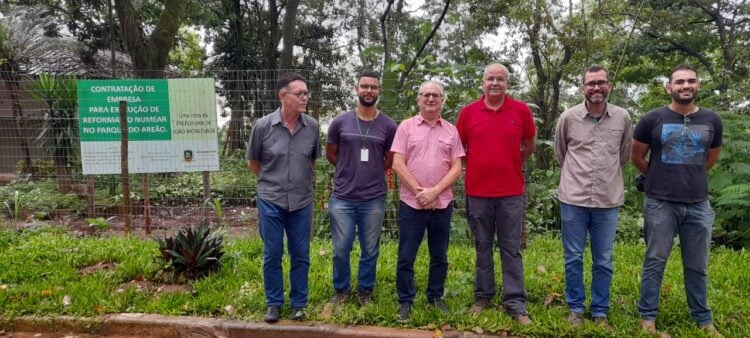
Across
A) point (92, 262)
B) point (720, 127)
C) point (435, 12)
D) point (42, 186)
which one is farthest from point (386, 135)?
point (435, 12)

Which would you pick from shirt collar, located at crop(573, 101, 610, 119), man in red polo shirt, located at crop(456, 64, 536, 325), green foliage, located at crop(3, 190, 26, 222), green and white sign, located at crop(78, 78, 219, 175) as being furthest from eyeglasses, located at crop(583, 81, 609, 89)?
green foliage, located at crop(3, 190, 26, 222)

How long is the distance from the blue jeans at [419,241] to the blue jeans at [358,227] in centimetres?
20

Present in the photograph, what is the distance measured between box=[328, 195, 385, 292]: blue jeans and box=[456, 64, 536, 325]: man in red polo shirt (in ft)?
2.37

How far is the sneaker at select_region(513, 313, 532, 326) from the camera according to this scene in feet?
11.9

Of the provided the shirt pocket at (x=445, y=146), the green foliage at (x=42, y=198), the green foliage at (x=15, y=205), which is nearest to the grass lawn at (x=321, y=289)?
the shirt pocket at (x=445, y=146)

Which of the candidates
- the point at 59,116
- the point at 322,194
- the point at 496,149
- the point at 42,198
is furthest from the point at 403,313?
the point at 42,198

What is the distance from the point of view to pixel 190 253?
14.9 ft

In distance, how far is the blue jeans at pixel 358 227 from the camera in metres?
3.76

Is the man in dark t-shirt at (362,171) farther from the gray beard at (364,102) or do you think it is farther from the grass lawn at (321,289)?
the grass lawn at (321,289)

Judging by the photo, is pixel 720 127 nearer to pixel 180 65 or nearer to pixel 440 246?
pixel 440 246

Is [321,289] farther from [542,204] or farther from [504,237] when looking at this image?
[542,204]

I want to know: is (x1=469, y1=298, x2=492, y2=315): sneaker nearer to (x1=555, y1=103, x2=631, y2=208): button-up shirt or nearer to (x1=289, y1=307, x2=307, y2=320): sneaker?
(x1=555, y1=103, x2=631, y2=208): button-up shirt

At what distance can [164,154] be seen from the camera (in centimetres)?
602

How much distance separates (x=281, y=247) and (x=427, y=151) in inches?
51.3
